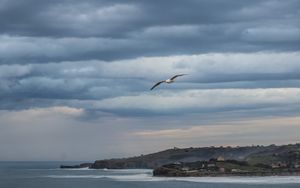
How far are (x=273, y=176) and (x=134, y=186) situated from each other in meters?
64.1

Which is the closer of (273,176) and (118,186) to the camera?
(118,186)

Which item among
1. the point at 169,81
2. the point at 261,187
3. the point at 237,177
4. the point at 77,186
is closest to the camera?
the point at 169,81

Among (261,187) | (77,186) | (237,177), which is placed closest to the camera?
(261,187)

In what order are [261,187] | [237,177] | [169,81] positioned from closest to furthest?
[169,81] → [261,187] → [237,177]

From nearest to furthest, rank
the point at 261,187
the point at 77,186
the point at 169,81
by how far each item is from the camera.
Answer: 1. the point at 169,81
2. the point at 261,187
3. the point at 77,186

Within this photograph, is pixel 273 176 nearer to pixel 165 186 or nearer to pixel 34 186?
pixel 165 186

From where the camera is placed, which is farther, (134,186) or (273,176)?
(273,176)

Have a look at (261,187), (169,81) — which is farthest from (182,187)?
(169,81)

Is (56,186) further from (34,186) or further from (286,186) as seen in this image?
(286,186)

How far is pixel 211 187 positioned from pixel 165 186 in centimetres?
1149

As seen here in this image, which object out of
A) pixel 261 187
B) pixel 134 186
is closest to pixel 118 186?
pixel 134 186

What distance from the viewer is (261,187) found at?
142 metres

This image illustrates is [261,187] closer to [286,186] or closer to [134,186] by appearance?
[286,186]

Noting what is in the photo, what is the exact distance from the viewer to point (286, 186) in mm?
143125
